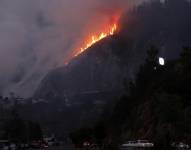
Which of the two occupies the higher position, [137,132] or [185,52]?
[185,52]

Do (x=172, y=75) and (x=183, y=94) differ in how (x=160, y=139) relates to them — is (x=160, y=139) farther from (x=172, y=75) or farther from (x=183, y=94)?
(x=172, y=75)

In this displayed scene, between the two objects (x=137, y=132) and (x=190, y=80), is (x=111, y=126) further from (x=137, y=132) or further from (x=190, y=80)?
(x=190, y=80)

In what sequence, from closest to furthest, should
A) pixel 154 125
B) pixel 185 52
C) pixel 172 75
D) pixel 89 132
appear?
pixel 154 125
pixel 185 52
pixel 172 75
pixel 89 132

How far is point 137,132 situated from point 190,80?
17.3m

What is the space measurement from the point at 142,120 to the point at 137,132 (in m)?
3.80

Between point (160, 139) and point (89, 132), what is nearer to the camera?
point (160, 139)

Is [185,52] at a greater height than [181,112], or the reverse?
[185,52]

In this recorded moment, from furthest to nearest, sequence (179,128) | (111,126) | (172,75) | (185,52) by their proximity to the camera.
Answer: (111,126) → (172,75) → (185,52) → (179,128)

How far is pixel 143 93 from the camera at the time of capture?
478ft

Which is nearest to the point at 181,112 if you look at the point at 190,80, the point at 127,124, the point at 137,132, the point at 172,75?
the point at 190,80

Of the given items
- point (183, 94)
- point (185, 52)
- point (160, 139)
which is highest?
point (185, 52)

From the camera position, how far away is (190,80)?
360ft

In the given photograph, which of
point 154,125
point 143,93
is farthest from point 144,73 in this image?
point 154,125

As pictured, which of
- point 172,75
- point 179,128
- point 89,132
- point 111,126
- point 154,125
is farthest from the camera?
point 89,132
